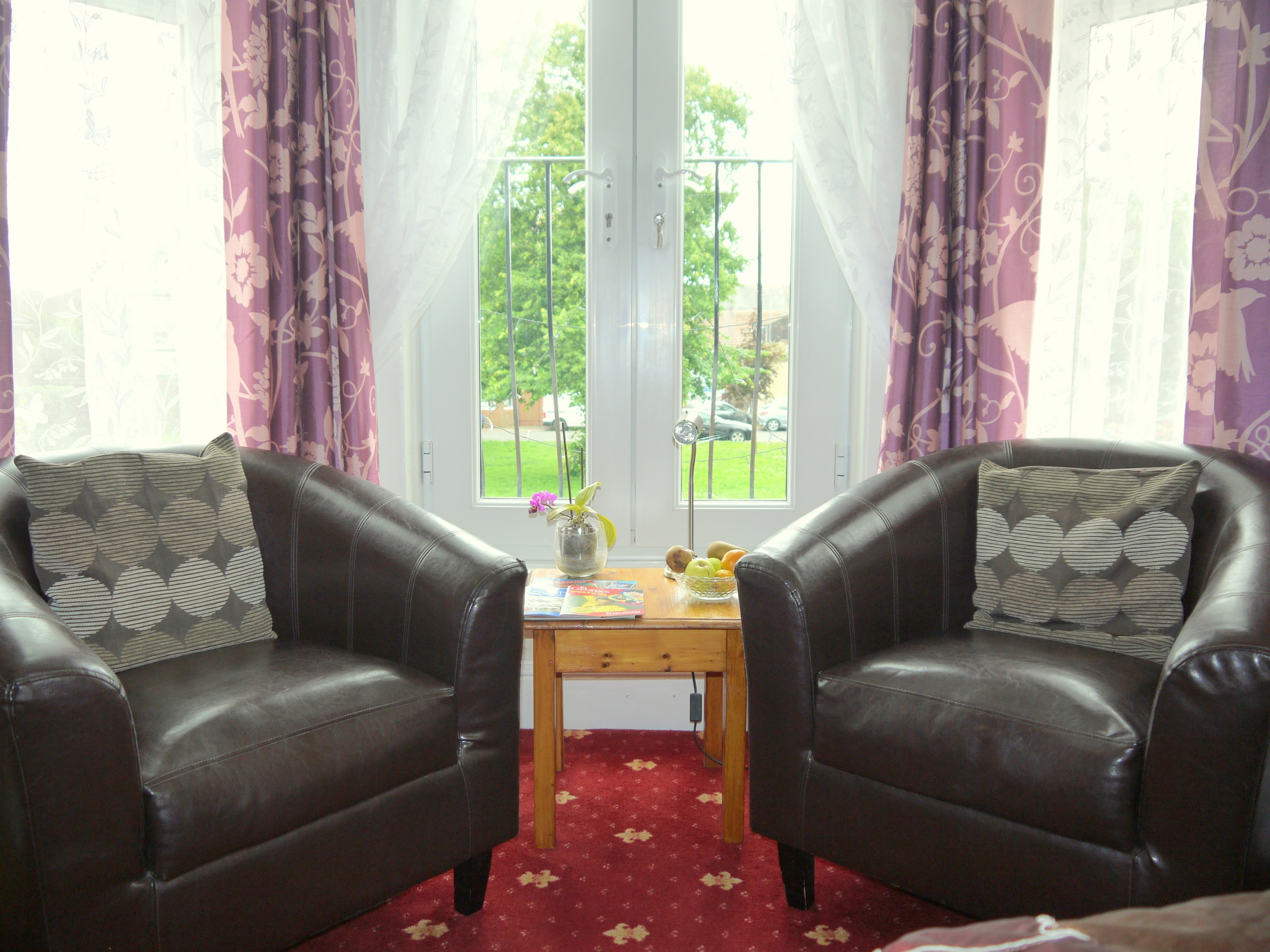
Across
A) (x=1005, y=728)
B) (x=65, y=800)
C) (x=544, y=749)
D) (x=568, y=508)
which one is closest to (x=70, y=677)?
(x=65, y=800)

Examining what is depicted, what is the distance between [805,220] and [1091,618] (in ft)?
Answer: 4.43

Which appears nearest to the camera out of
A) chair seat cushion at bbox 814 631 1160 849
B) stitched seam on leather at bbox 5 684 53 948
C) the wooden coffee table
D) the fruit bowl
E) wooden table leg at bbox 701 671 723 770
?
stitched seam on leather at bbox 5 684 53 948

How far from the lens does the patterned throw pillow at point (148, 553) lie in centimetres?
163

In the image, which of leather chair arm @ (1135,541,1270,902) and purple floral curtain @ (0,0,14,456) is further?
purple floral curtain @ (0,0,14,456)

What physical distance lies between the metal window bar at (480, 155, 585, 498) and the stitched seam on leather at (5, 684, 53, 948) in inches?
61.4

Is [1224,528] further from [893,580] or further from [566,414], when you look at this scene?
[566,414]

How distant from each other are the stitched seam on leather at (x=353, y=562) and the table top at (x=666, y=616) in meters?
0.35

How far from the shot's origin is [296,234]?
7.66 feet

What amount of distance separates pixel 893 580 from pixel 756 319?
1034mm

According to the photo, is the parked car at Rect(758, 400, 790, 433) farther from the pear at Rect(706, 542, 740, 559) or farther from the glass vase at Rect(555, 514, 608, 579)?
the glass vase at Rect(555, 514, 608, 579)

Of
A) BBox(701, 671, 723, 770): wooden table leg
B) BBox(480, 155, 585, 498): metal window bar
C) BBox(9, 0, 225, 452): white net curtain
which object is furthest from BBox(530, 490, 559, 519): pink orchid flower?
BBox(9, 0, 225, 452): white net curtain

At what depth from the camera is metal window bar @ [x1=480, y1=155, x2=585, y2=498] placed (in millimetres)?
2598

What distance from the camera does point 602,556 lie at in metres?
2.26

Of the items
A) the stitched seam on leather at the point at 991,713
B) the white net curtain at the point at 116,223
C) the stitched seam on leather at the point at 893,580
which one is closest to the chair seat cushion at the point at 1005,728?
the stitched seam on leather at the point at 991,713
